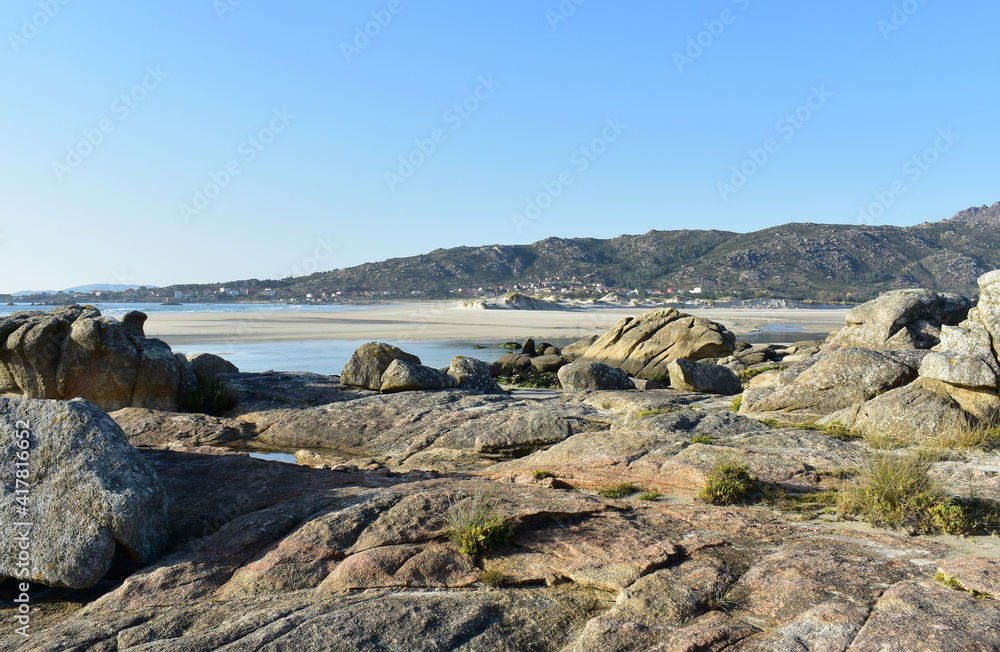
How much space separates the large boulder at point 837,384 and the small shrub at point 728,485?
22.1 ft

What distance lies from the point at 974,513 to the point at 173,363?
1834 centimetres

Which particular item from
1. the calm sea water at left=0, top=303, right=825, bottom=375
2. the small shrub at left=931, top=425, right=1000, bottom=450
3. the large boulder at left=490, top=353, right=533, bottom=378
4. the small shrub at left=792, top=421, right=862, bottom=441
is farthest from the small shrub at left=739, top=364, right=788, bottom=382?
the calm sea water at left=0, top=303, right=825, bottom=375

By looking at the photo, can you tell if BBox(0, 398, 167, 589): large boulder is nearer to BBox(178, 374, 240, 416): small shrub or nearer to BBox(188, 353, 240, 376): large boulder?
BBox(178, 374, 240, 416): small shrub

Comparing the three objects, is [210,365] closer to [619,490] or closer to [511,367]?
[511,367]

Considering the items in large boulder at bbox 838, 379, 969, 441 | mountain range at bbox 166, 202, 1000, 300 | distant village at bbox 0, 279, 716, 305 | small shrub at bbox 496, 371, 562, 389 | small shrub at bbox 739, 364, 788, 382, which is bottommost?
small shrub at bbox 496, 371, 562, 389

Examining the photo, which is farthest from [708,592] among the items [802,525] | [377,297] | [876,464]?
[377,297]

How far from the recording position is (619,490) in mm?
9844

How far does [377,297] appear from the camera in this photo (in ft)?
526

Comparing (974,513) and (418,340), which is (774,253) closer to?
(418,340)

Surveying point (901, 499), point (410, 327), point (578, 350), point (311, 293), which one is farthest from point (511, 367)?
point (311, 293)

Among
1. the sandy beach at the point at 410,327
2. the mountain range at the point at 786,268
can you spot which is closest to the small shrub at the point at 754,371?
the sandy beach at the point at 410,327

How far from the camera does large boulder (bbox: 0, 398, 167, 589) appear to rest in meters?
7.24

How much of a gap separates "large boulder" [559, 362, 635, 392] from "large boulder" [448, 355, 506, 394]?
3077 millimetres

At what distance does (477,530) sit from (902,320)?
65.4 feet
